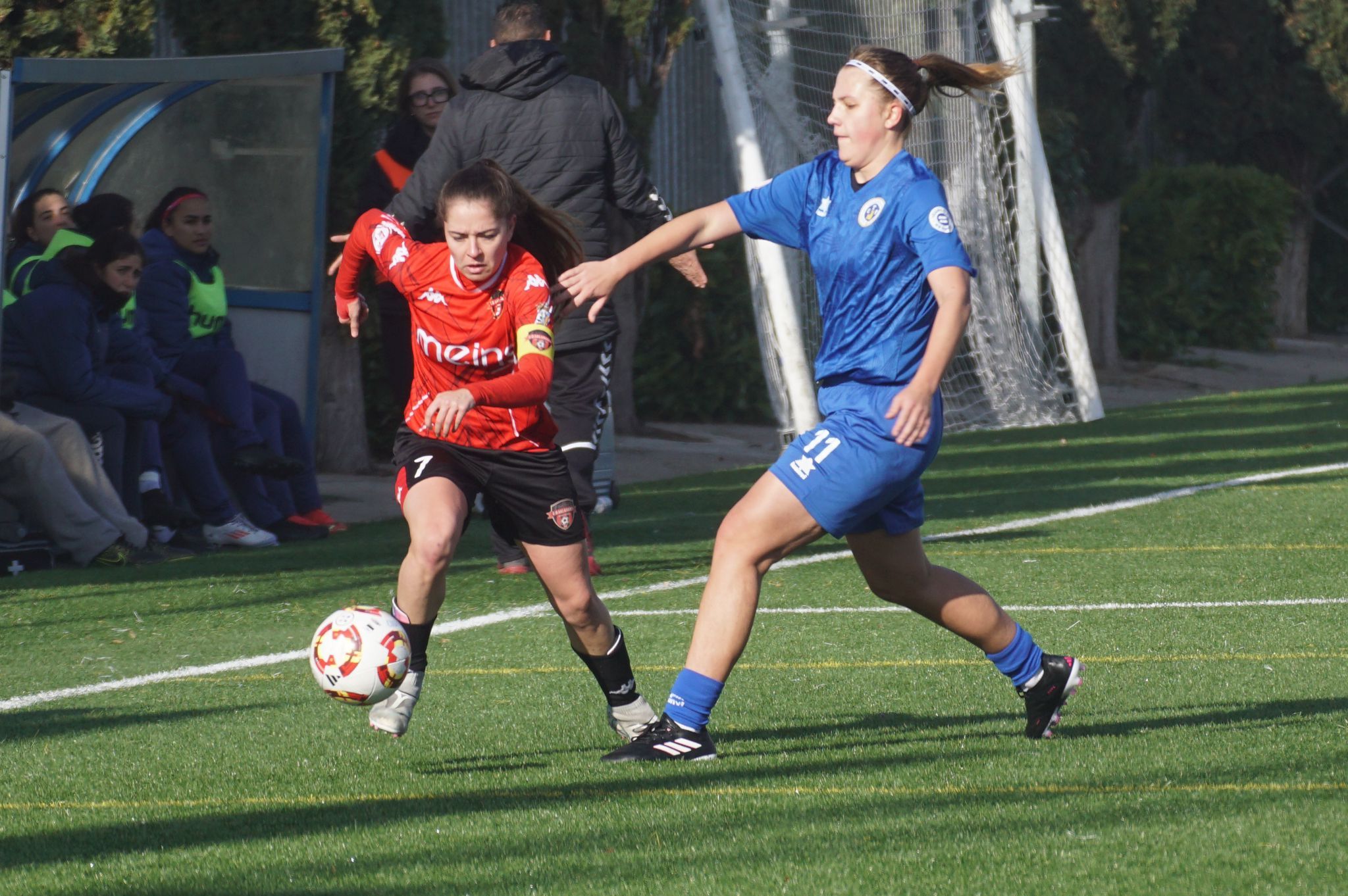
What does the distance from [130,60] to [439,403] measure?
5.04 m

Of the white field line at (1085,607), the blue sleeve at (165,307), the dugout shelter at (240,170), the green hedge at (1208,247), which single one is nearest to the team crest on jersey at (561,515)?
the white field line at (1085,607)

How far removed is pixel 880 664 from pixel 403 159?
4414 mm

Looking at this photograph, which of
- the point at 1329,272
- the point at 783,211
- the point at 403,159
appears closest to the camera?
the point at 783,211

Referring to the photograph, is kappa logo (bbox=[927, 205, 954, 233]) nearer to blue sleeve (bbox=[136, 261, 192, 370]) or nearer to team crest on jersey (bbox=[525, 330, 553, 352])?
team crest on jersey (bbox=[525, 330, 553, 352])

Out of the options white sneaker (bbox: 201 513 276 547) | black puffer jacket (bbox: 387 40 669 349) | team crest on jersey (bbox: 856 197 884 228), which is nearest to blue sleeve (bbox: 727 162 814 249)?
team crest on jersey (bbox: 856 197 884 228)

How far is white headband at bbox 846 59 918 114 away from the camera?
477cm

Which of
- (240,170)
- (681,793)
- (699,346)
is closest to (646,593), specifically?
(681,793)

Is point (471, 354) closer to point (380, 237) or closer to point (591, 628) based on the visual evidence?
point (380, 237)

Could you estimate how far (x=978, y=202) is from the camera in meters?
17.1

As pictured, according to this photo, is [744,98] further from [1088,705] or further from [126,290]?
[1088,705]

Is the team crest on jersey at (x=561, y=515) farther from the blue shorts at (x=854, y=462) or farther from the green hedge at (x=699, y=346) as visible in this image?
the green hedge at (x=699, y=346)

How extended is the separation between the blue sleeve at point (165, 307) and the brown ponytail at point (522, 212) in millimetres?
4592

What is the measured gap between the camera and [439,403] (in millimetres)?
4664

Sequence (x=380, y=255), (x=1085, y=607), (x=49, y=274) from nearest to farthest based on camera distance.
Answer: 1. (x=380, y=255)
2. (x=1085, y=607)
3. (x=49, y=274)
